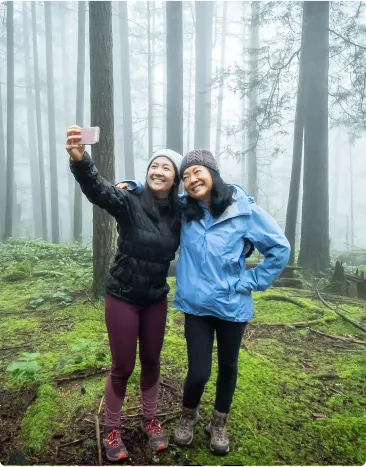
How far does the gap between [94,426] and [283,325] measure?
138 inches

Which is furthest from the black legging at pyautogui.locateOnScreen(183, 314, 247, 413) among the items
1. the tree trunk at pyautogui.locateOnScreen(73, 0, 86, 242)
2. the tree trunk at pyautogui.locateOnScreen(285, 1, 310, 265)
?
the tree trunk at pyautogui.locateOnScreen(73, 0, 86, 242)

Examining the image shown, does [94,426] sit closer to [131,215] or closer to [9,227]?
[131,215]

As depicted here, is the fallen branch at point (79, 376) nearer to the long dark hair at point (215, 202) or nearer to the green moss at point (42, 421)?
the green moss at point (42, 421)

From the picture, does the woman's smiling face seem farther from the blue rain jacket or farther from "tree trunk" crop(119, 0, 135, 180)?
"tree trunk" crop(119, 0, 135, 180)

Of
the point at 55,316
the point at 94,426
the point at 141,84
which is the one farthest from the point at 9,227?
the point at 141,84

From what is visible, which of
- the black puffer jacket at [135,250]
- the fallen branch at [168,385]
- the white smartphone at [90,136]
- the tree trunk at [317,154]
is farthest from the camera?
the tree trunk at [317,154]

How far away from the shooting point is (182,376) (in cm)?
407

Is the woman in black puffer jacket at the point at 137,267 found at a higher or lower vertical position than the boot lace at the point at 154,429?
higher

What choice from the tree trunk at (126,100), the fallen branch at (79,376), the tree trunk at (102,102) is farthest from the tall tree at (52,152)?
the fallen branch at (79,376)

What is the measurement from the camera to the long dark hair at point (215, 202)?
278 centimetres

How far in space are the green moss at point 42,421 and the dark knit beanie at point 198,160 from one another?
7.79 feet

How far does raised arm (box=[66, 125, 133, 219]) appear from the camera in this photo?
8.20ft

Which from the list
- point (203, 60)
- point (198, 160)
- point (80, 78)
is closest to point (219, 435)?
point (198, 160)

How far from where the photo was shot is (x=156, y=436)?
2.93 meters
